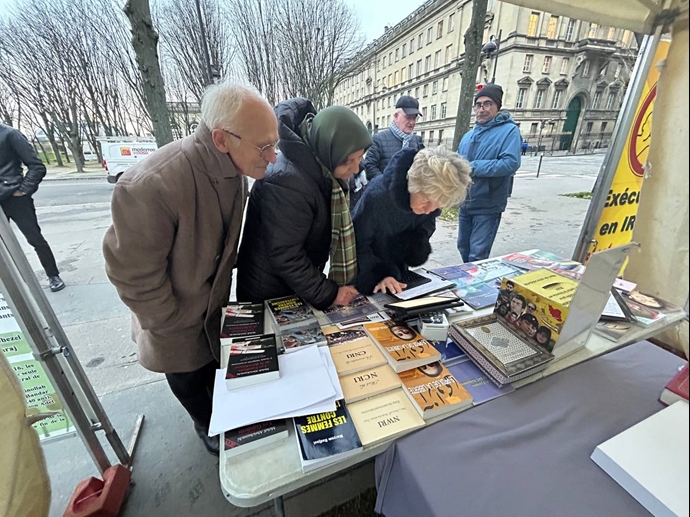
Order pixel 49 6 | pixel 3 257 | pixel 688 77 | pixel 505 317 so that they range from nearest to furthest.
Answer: pixel 688 77, pixel 3 257, pixel 505 317, pixel 49 6

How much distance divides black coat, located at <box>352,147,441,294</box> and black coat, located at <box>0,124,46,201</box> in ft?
9.49

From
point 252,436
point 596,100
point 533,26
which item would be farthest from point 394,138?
point 596,100

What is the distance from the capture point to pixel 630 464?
619 mm

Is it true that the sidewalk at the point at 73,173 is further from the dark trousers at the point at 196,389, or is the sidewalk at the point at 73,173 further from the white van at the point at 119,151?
the dark trousers at the point at 196,389

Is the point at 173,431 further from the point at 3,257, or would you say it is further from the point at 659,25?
the point at 659,25

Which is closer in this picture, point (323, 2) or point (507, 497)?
point (507, 497)

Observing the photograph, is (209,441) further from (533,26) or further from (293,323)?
(533,26)

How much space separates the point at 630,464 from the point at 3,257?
1.72m

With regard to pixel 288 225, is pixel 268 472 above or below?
below

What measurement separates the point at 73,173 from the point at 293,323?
13197 millimetres

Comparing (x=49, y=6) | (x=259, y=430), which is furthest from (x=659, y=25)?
(x=49, y=6)

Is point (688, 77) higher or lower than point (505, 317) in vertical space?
higher

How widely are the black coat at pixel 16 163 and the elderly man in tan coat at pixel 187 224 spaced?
2462mm

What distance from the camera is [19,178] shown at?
8.23ft
